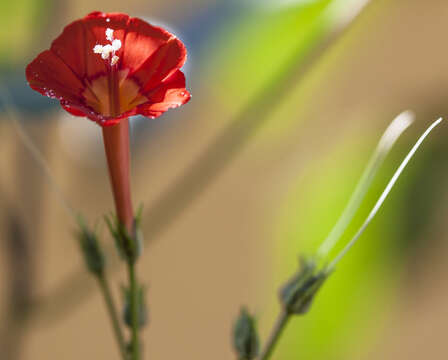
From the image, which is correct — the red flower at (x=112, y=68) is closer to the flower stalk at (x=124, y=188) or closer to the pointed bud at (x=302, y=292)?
the flower stalk at (x=124, y=188)

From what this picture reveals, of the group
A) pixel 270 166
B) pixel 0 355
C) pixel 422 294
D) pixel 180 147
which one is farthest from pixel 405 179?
pixel 180 147

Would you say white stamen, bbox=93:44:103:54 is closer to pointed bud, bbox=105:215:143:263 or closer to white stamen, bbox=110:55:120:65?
white stamen, bbox=110:55:120:65

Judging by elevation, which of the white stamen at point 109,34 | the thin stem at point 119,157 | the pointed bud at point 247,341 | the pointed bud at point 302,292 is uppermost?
the white stamen at point 109,34

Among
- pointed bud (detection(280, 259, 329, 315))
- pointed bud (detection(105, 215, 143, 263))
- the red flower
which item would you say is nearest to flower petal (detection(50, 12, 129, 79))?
the red flower

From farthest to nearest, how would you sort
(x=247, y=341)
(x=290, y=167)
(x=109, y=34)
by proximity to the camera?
(x=290, y=167) < (x=247, y=341) < (x=109, y=34)

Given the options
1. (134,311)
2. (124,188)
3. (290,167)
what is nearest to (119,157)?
(124,188)

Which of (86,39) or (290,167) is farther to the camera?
(290,167)

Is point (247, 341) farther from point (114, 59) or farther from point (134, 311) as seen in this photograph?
point (114, 59)

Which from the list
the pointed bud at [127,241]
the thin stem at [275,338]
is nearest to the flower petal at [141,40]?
the pointed bud at [127,241]
